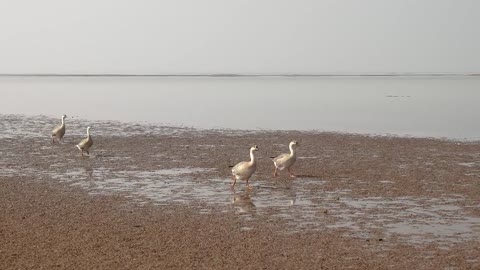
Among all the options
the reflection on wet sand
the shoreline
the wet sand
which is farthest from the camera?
the shoreline

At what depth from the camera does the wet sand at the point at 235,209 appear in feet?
36.6

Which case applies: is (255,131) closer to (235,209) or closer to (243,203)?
(243,203)

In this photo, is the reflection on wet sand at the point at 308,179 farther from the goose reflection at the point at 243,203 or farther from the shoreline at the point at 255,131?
the shoreline at the point at 255,131

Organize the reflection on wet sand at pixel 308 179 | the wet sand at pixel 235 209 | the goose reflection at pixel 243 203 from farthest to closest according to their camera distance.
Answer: the goose reflection at pixel 243 203 < the reflection on wet sand at pixel 308 179 < the wet sand at pixel 235 209

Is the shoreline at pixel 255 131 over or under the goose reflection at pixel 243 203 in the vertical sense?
under

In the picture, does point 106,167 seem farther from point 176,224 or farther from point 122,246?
point 122,246

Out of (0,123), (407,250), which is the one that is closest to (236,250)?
(407,250)

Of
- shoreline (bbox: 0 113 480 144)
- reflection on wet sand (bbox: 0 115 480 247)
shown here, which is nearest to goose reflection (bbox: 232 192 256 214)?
reflection on wet sand (bbox: 0 115 480 247)

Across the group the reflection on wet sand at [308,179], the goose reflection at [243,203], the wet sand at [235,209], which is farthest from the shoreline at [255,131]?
the goose reflection at [243,203]

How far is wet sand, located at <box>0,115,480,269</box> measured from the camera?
11.2 metres

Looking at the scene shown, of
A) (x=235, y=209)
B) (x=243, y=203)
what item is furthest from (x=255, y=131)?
(x=235, y=209)

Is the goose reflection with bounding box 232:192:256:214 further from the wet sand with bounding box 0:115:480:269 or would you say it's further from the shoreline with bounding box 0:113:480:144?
the shoreline with bounding box 0:113:480:144

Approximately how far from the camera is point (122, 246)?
11.8 metres

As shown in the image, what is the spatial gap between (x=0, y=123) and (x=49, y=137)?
363 inches
